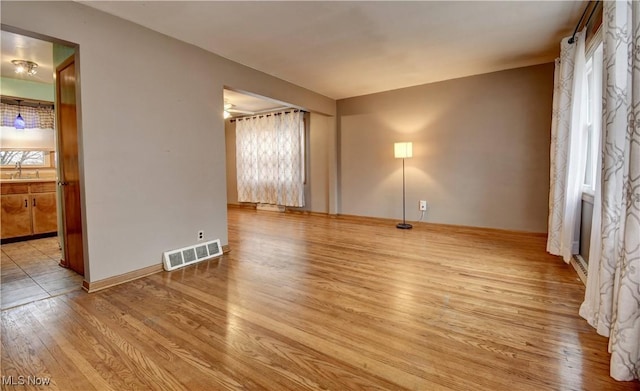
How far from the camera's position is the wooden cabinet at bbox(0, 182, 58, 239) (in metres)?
3.94

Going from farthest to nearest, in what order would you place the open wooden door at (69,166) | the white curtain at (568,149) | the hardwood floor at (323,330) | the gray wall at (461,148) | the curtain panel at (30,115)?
1. the curtain panel at (30,115)
2. the gray wall at (461,148)
3. the white curtain at (568,149)
4. the open wooden door at (69,166)
5. the hardwood floor at (323,330)

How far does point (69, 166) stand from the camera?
9.14 ft

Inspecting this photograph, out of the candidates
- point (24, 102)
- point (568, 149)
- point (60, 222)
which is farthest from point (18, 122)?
point (568, 149)

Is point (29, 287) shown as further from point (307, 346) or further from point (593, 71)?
point (593, 71)

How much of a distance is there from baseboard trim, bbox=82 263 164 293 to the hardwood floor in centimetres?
9

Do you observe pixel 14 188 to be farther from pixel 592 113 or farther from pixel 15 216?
pixel 592 113

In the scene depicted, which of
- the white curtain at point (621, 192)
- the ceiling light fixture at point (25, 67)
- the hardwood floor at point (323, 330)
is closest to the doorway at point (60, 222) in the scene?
the ceiling light fixture at point (25, 67)

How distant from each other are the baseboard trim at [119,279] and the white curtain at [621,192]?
131 inches

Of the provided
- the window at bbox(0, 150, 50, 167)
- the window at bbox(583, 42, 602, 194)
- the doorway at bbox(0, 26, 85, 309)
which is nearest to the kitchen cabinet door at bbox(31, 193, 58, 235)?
the doorway at bbox(0, 26, 85, 309)

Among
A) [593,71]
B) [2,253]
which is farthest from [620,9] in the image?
[2,253]

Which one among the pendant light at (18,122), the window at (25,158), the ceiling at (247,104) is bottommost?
the window at (25,158)

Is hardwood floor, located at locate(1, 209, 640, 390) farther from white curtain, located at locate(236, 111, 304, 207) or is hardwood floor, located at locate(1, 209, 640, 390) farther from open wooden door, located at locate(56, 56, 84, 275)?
white curtain, located at locate(236, 111, 304, 207)

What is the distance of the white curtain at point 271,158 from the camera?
21.1 ft

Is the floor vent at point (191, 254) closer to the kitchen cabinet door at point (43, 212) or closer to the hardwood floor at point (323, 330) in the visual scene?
the hardwood floor at point (323, 330)
